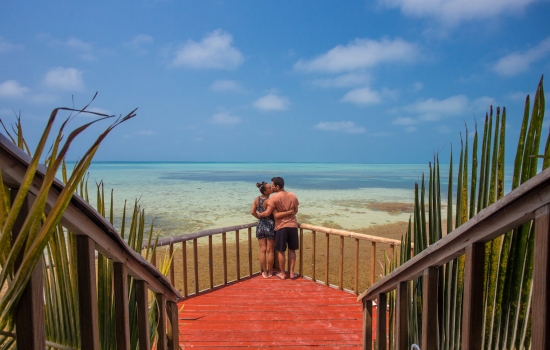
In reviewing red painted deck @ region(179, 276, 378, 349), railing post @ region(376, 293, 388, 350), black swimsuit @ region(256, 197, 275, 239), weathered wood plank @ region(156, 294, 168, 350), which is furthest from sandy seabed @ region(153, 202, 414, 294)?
weathered wood plank @ region(156, 294, 168, 350)

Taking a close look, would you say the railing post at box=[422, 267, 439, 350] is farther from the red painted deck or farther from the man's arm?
the man's arm

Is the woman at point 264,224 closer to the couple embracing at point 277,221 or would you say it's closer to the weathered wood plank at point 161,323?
the couple embracing at point 277,221

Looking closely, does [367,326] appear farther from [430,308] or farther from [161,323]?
[161,323]

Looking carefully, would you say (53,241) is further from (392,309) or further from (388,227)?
(388,227)

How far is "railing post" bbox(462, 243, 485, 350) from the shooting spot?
0.82 metres

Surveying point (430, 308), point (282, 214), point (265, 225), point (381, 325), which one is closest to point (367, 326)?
point (381, 325)

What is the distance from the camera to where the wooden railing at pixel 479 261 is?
2.09ft

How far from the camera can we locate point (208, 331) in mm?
3006

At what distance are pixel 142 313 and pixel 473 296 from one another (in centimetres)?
107

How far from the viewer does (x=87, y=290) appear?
2.65 feet

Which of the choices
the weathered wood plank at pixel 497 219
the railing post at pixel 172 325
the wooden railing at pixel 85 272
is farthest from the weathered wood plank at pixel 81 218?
the weathered wood plank at pixel 497 219

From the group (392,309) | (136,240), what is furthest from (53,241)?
(392,309)

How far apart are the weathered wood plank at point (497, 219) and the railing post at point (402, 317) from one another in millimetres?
263

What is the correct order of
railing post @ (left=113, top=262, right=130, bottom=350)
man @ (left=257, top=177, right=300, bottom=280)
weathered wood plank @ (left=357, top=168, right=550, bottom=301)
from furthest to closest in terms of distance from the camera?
man @ (left=257, top=177, right=300, bottom=280) → railing post @ (left=113, top=262, right=130, bottom=350) → weathered wood plank @ (left=357, top=168, right=550, bottom=301)
